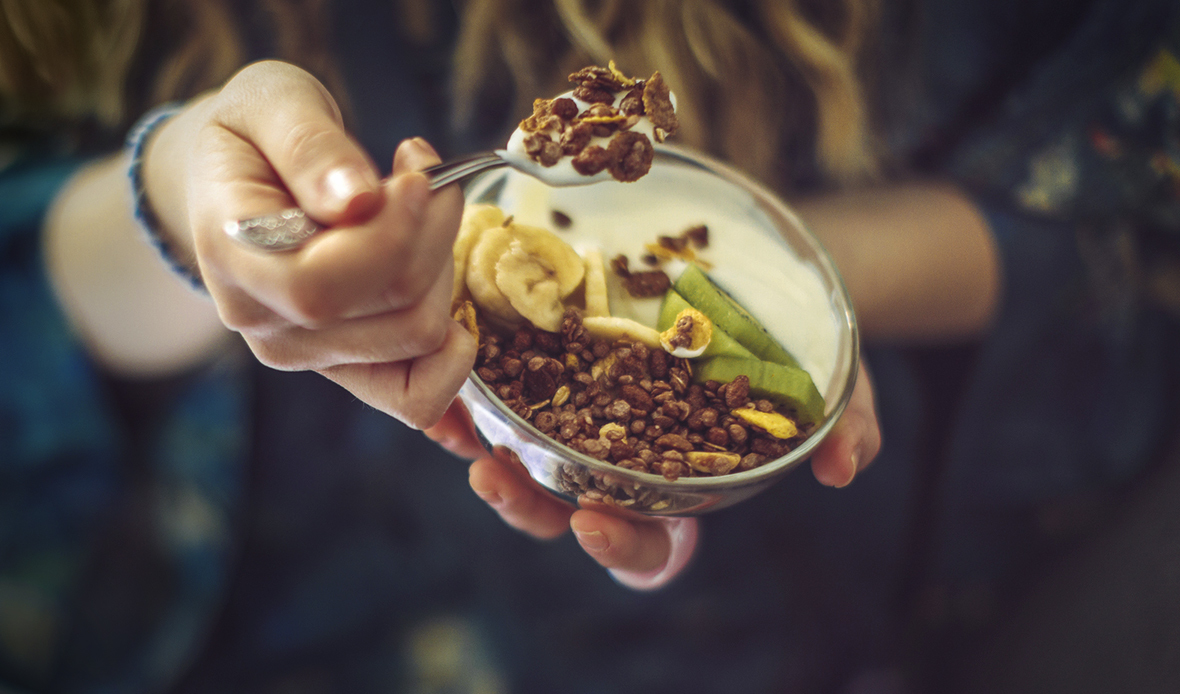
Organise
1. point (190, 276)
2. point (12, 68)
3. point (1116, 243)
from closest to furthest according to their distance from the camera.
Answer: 1. point (190, 276)
2. point (12, 68)
3. point (1116, 243)

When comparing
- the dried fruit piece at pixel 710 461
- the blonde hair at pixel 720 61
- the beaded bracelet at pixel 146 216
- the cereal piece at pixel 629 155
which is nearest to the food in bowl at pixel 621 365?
the dried fruit piece at pixel 710 461

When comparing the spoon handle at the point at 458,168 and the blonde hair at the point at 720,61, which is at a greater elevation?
the spoon handle at the point at 458,168

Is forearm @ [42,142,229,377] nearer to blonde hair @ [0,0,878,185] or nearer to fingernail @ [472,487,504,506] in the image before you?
blonde hair @ [0,0,878,185]

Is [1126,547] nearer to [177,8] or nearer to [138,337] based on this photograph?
[138,337]

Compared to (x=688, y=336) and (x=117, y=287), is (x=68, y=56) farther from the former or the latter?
(x=688, y=336)

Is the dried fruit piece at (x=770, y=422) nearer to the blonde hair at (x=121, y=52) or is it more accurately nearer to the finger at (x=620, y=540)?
the finger at (x=620, y=540)

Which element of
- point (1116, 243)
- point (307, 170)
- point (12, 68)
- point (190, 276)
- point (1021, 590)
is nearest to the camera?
point (307, 170)

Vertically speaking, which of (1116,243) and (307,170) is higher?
(307,170)

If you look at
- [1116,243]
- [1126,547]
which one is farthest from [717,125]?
[1126,547]
